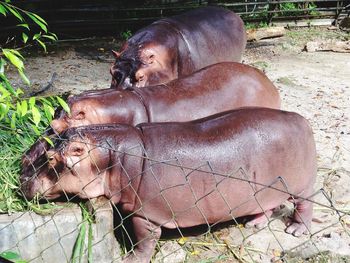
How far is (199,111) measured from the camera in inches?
157

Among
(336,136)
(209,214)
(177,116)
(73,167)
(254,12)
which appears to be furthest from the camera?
(254,12)

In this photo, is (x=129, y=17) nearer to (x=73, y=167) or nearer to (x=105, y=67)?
(x=105, y=67)

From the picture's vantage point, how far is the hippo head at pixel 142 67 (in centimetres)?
511

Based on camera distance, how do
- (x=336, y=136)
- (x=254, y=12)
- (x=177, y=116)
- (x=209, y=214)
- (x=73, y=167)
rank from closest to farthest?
1. (x=73, y=167)
2. (x=209, y=214)
3. (x=177, y=116)
4. (x=336, y=136)
5. (x=254, y=12)

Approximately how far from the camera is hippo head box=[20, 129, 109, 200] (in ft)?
10.1

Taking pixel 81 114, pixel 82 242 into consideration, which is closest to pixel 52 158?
pixel 82 242

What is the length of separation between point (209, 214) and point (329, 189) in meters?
1.33

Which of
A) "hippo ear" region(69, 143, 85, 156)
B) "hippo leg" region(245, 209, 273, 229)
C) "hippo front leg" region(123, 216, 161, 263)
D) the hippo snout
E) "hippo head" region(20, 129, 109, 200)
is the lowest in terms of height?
"hippo leg" region(245, 209, 273, 229)

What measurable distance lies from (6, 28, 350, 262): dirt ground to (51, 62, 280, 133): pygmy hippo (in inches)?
36.9

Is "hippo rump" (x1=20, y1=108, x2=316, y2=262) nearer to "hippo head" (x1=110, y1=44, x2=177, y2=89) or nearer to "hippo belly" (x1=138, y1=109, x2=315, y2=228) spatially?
"hippo belly" (x1=138, y1=109, x2=315, y2=228)

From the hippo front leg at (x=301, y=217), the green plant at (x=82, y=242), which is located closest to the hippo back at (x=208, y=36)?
the hippo front leg at (x=301, y=217)

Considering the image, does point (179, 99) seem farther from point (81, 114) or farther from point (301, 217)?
point (301, 217)

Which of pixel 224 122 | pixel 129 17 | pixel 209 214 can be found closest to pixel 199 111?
pixel 224 122

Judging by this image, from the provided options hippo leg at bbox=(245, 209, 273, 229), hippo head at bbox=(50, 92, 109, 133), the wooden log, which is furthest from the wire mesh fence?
the wooden log
